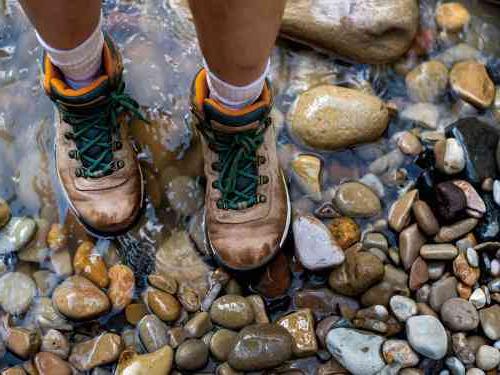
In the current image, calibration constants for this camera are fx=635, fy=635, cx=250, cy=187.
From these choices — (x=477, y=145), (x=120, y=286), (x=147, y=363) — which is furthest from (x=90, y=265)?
(x=477, y=145)

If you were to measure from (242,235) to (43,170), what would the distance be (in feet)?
2.32

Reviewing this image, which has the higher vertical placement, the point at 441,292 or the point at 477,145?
the point at 477,145

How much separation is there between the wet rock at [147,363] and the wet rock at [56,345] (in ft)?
0.53

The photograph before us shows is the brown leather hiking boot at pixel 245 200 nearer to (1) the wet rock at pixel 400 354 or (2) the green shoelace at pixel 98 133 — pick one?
(2) the green shoelace at pixel 98 133

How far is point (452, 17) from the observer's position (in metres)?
2.30

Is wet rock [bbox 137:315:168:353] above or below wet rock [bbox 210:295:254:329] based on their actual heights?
below

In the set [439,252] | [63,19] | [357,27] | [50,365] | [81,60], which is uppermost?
[63,19]

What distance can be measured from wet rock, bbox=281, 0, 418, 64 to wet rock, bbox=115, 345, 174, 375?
1169 millimetres

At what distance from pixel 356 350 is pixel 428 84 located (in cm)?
99

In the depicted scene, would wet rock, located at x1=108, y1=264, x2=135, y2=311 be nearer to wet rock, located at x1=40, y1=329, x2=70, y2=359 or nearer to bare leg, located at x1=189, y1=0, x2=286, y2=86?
wet rock, located at x1=40, y1=329, x2=70, y2=359

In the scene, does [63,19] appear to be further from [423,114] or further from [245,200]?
[423,114]

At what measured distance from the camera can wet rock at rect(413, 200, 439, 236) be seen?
1.89m

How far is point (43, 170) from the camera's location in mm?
2023

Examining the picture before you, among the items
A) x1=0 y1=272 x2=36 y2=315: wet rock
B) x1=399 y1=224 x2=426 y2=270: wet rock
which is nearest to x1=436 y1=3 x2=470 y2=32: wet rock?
x1=399 y1=224 x2=426 y2=270: wet rock
